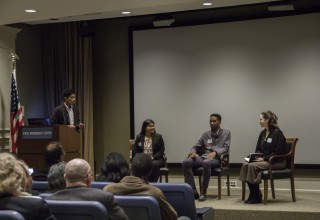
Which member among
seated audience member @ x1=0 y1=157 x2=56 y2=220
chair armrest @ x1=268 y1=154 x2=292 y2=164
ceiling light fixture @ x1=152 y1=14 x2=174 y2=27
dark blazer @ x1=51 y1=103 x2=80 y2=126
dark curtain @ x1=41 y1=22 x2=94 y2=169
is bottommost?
Result: chair armrest @ x1=268 y1=154 x2=292 y2=164

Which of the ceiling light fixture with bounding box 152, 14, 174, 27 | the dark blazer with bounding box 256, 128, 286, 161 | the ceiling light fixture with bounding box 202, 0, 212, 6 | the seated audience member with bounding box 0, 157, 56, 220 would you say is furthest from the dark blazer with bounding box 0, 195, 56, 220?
the ceiling light fixture with bounding box 152, 14, 174, 27

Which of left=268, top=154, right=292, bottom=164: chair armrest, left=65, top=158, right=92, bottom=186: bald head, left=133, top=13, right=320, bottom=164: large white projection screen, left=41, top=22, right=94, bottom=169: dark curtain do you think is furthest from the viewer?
left=41, top=22, right=94, bottom=169: dark curtain

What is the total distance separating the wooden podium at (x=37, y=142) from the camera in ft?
21.3

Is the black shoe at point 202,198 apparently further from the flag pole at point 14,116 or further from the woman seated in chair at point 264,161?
the flag pole at point 14,116

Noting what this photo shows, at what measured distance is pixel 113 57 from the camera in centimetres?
862

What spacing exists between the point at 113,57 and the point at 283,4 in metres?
3.08

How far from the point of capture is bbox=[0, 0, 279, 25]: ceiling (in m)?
6.70

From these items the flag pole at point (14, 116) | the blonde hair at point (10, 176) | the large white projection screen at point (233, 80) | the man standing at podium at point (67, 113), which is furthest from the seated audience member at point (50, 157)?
the large white projection screen at point (233, 80)

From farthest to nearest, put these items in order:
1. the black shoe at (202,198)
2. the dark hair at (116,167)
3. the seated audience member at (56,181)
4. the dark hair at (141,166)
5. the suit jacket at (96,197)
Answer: the black shoe at (202,198) < the dark hair at (116,167) < the seated audience member at (56,181) < the dark hair at (141,166) < the suit jacket at (96,197)

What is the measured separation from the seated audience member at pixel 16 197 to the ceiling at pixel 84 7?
4.40 m

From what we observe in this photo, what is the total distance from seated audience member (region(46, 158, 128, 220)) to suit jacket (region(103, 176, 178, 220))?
416 millimetres

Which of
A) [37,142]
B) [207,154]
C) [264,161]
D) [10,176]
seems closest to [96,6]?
[37,142]

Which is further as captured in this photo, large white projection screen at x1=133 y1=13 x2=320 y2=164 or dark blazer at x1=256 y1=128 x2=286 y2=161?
large white projection screen at x1=133 y1=13 x2=320 y2=164

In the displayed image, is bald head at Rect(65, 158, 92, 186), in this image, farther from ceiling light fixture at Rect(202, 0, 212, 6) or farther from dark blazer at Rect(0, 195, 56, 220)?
ceiling light fixture at Rect(202, 0, 212, 6)
